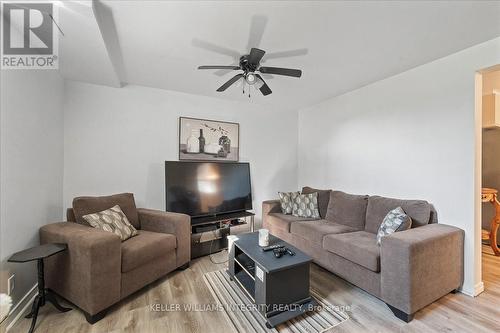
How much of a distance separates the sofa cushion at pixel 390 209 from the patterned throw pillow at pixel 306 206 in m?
0.75

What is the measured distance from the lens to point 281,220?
322cm

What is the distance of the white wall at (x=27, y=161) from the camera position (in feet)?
5.40

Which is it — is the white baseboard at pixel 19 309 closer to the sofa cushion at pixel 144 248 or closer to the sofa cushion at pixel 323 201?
the sofa cushion at pixel 144 248

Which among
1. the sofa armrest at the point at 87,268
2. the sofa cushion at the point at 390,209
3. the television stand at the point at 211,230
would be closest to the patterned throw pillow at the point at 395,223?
the sofa cushion at the point at 390,209

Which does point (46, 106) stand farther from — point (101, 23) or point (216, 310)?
point (216, 310)

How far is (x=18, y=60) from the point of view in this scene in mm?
1805

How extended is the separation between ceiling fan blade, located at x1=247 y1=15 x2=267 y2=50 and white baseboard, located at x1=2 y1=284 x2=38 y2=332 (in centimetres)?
293

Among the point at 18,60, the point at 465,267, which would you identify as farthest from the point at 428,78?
the point at 18,60

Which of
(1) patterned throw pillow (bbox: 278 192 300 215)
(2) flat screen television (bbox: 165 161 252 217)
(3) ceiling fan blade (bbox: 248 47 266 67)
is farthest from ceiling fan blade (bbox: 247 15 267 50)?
(1) patterned throw pillow (bbox: 278 192 300 215)

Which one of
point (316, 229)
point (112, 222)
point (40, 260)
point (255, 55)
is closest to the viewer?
point (40, 260)

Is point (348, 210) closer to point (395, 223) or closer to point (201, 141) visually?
point (395, 223)

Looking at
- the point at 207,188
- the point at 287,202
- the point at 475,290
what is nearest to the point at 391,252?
the point at 475,290

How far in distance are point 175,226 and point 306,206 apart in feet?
6.29

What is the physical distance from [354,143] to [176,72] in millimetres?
2734
